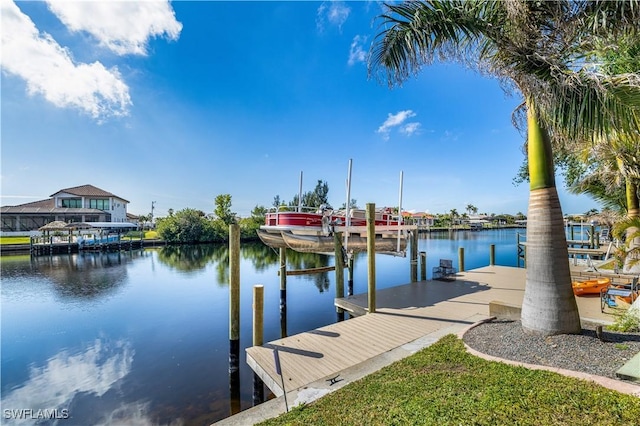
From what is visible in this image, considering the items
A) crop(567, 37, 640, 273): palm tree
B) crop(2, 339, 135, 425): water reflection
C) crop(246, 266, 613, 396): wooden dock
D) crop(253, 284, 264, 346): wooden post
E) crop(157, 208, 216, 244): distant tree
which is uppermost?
crop(567, 37, 640, 273): palm tree

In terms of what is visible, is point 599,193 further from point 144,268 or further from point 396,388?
point 144,268

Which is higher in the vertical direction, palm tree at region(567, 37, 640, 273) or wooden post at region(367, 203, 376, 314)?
palm tree at region(567, 37, 640, 273)

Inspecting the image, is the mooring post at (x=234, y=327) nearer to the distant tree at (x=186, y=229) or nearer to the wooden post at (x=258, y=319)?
the wooden post at (x=258, y=319)

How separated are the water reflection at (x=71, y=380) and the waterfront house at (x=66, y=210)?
4454 cm

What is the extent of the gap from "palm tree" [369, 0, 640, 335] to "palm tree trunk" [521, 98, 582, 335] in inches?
0.5

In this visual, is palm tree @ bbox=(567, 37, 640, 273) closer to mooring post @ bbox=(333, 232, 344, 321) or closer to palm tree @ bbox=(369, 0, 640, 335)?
palm tree @ bbox=(369, 0, 640, 335)

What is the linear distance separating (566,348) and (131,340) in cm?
1152

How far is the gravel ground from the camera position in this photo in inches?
150

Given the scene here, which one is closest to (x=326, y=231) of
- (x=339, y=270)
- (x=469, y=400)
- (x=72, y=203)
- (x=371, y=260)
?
(x=339, y=270)

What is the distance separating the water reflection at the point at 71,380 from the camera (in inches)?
262

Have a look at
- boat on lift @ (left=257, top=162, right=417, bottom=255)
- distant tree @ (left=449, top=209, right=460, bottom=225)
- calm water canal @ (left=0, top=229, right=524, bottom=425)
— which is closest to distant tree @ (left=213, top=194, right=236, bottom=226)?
calm water canal @ (left=0, top=229, right=524, bottom=425)

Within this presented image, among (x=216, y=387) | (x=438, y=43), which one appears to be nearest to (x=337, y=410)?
(x=216, y=387)

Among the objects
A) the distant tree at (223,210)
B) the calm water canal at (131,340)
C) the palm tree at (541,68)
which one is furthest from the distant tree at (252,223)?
the palm tree at (541,68)

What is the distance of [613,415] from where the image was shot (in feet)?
9.10
